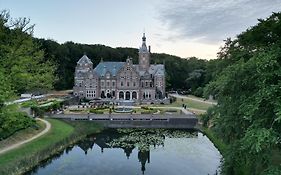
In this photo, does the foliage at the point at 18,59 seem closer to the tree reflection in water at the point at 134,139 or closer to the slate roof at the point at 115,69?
the tree reflection in water at the point at 134,139

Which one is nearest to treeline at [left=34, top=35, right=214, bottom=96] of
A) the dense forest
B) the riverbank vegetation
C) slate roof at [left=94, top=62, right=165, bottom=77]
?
slate roof at [left=94, top=62, right=165, bottom=77]

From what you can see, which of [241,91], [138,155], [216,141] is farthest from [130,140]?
[241,91]

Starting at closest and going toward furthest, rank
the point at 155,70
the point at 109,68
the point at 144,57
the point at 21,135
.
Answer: the point at 21,135
the point at 155,70
the point at 109,68
the point at 144,57

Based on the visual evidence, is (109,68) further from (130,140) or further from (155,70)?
A: (130,140)

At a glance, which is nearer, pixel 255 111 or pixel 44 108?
pixel 255 111

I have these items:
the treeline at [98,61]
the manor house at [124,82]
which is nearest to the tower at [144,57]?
the manor house at [124,82]

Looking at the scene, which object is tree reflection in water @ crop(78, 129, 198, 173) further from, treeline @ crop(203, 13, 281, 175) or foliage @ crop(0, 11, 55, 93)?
treeline @ crop(203, 13, 281, 175)

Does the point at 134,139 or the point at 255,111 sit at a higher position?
the point at 255,111
